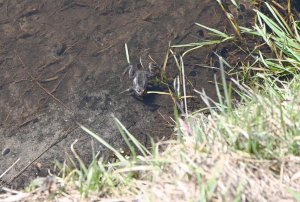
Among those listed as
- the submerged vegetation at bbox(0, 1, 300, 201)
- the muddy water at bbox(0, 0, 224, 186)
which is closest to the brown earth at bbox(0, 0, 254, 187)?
the muddy water at bbox(0, 0, 224, 186)

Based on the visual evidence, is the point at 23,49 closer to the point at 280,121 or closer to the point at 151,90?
the point at 151,90

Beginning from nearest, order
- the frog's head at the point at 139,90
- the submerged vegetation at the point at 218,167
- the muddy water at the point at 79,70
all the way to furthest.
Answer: the submerged vegetation at the point at 218,167 < the muddy water at the point at 79,70 < the frog's head at the point at 139,90

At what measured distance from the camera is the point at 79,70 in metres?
4.67

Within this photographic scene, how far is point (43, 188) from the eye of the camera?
2.89 metres

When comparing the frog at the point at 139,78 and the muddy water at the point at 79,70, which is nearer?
the muddy water at the point at 79,70

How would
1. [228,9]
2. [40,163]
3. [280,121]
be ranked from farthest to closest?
[228,9] → [40,163] → [280,121]

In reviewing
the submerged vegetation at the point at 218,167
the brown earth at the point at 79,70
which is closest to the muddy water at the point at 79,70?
the brown earth at the point at 79,70

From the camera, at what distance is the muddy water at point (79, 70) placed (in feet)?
14.4

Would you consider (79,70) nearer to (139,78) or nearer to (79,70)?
(79,70)

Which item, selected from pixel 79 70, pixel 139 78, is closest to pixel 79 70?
pixel 79 70

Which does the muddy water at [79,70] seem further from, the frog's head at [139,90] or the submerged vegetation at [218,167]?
the submerged vegetation at [218,167]

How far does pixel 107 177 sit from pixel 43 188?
34 centimetres

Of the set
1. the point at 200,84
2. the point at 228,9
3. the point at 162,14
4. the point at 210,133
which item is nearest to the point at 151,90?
the point at 200,84

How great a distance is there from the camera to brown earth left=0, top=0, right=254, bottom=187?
173 inches
